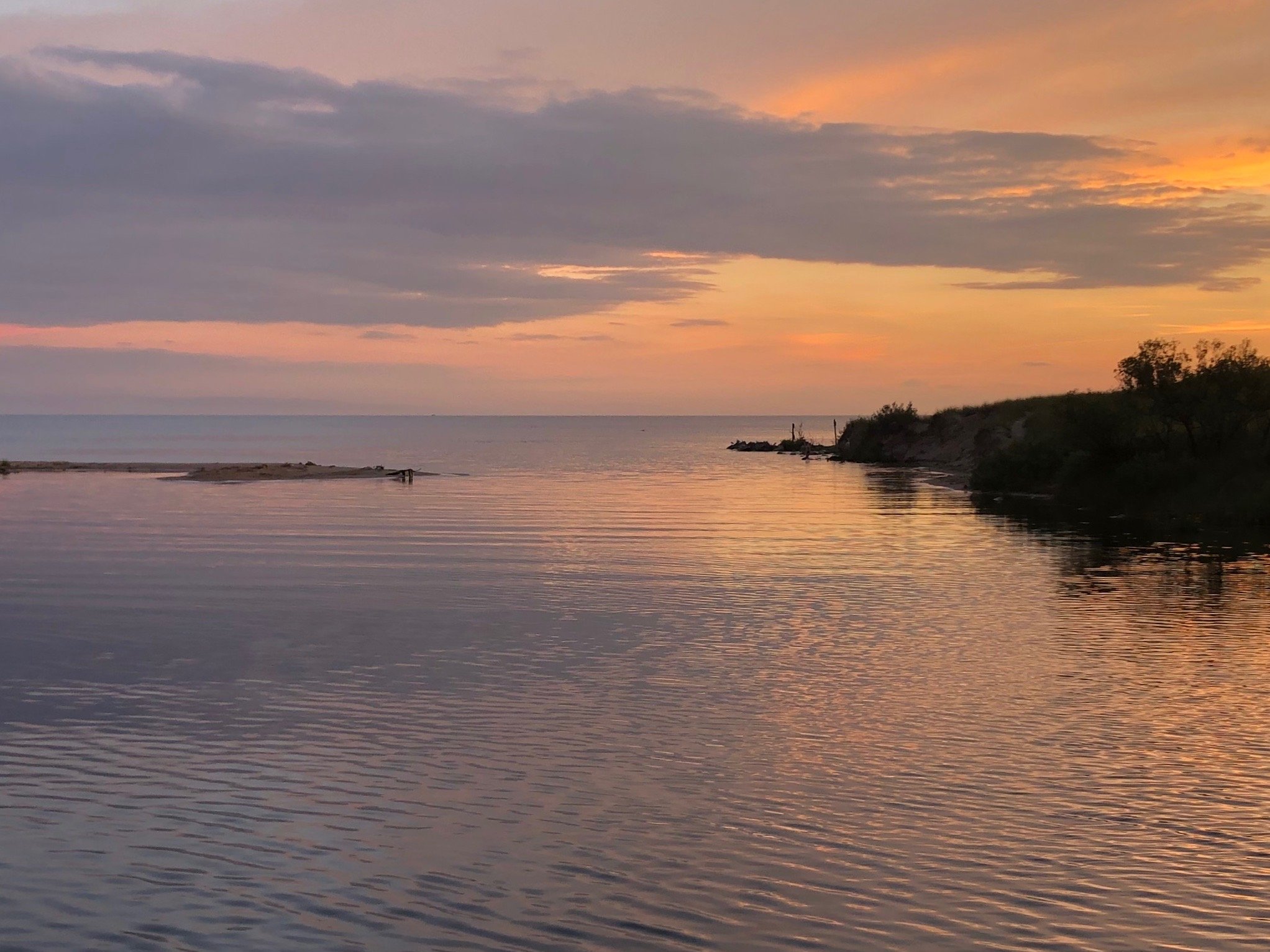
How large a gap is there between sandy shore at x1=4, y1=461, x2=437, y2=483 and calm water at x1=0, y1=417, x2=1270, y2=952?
5528 cm

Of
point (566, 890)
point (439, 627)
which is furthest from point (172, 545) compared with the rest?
point (566, 890)

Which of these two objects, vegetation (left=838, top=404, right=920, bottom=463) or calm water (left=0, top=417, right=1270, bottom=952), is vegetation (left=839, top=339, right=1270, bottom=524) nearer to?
calm water (left=0, top=417, right=1270, bottom=952)

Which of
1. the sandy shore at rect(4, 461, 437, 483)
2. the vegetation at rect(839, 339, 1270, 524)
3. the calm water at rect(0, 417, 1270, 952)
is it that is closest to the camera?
the calm water at rect(0, 417, 1270, 952)

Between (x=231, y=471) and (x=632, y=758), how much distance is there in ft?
281

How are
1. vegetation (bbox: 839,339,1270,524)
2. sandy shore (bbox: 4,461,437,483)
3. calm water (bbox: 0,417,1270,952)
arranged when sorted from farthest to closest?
sandy shore (bbox: 4,461,437,483) < vegetation (bbox: 839,339,1270,524) < calm water (bbox: 0,417,1270,952)

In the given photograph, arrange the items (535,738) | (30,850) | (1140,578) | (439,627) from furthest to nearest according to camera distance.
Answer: (1140,578) < (439,627) < (535,738) < (30,850)

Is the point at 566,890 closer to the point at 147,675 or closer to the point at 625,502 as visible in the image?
the point at 147,675

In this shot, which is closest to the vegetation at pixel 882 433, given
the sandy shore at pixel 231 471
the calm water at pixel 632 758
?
the sandy shore at pixel 231 471

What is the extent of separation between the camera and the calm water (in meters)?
11.0

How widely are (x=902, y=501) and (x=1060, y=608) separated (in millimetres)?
42738

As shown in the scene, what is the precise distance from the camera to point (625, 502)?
234 feet

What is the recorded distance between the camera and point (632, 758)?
→ 1617 cm

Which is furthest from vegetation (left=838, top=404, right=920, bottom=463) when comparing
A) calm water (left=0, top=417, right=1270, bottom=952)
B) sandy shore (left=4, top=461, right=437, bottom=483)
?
calm water (left=0, top=417, right=1270, bottom=952)

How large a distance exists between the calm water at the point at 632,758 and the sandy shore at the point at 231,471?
55.3 meters
